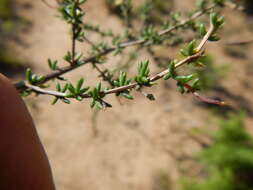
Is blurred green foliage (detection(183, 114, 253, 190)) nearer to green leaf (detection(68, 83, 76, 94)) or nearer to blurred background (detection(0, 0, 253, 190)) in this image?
blurred background (detection(0, 0, 253, 190))

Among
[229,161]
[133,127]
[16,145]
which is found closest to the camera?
[16,145]

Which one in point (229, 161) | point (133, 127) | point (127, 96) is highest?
point (133, 127)

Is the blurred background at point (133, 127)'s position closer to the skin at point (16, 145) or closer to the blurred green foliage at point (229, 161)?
the blurred green foliage at point (229, 161)

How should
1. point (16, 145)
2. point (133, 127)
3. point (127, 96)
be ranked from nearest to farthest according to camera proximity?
1. point (127, 96)
2. point (16, 145)
3. point (133, 127)

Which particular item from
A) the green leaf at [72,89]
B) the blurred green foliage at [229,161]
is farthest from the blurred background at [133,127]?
the green leaf at [72,89]

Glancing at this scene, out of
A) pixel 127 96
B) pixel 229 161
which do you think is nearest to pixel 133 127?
pixel 229 161

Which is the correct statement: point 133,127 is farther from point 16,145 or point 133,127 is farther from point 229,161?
point 16,145

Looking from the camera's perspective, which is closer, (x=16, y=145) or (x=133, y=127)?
(x=16, y=145)

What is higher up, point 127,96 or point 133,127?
point 133,127
